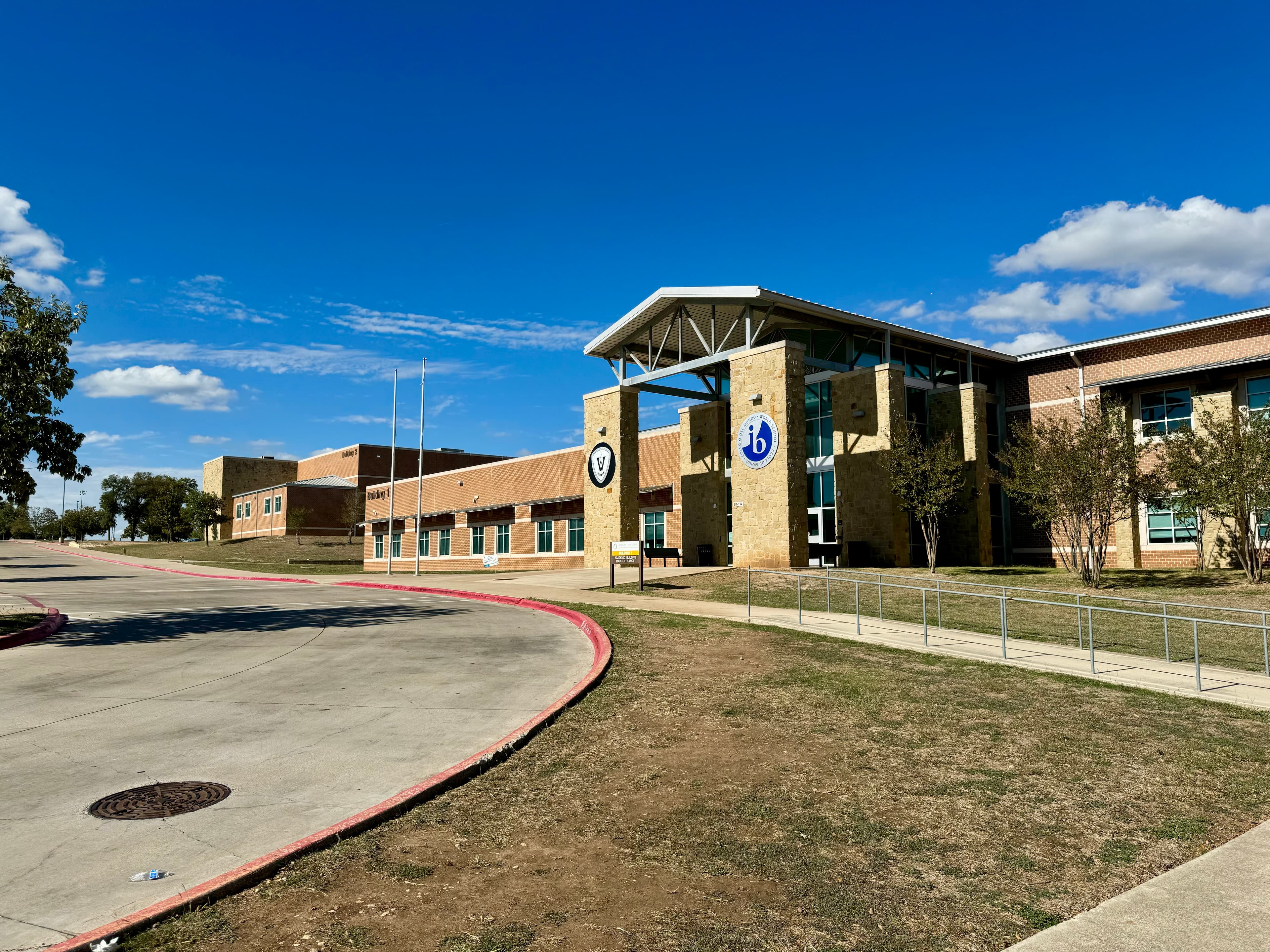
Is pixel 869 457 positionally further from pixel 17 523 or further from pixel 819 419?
pixel 17 523

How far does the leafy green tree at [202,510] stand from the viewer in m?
97.8

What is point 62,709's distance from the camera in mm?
9148

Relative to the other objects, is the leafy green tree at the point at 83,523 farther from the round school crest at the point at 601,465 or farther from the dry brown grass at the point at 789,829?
the dry brown grass at the point at 789,829

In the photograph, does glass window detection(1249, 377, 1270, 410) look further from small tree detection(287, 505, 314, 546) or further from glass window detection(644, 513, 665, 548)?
small tree detection(287, 505, 314, 546)

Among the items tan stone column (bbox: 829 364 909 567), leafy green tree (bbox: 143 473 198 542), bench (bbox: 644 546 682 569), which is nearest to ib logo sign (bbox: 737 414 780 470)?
tan stone column (bbox: 829 364 909 567)

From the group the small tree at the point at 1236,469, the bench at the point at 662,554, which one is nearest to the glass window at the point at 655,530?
the bench at the point at 662,554

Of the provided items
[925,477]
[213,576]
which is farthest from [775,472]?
[213,576]

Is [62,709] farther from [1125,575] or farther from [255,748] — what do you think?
[1125,575]

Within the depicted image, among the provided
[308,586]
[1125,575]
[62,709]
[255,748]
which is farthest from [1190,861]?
[308,586]

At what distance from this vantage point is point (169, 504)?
4112 inches

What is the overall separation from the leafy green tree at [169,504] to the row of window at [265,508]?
8000mm

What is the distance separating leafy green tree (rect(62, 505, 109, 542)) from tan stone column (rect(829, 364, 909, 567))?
516ft

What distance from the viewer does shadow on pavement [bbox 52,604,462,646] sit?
603 inches

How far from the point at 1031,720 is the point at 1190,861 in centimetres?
341
